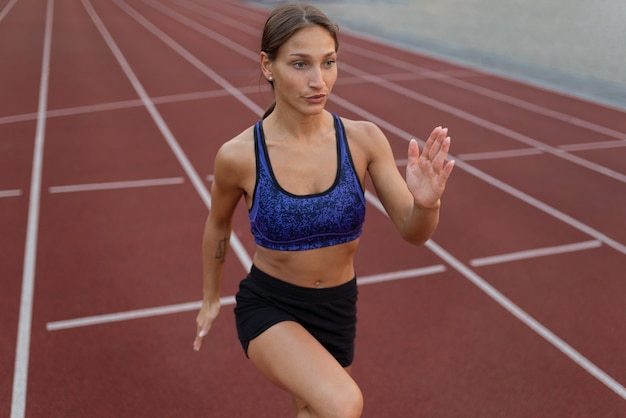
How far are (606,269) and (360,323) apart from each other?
2282 mm

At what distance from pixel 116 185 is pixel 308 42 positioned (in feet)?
17.2

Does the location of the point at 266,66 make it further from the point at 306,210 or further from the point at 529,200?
the point at 529,200

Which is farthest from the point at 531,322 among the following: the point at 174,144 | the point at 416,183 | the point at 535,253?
the point at 174,144

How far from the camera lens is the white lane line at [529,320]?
4145mm

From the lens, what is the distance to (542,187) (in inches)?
287

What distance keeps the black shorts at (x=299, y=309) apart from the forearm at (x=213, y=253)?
0.21 m

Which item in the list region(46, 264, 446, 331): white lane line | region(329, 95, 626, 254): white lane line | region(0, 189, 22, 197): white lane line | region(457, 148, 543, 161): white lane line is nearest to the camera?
region(46, 264, 446, 331): white lane line

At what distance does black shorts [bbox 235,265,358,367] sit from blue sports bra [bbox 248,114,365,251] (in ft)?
0.60

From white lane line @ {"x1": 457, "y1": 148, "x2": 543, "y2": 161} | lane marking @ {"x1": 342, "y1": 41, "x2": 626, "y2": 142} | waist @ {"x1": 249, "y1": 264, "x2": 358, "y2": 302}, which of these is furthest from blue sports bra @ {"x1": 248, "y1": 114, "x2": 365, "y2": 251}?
lane marking @ {"x1": 342, "y1": 41, "x2": 626, "y2": 142}

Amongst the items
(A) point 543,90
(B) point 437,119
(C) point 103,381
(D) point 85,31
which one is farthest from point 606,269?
(D) point 85,31

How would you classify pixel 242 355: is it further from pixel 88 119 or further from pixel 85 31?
pixel 85 31

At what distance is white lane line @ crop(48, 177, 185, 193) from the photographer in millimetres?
6926

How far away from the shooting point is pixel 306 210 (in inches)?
93.5

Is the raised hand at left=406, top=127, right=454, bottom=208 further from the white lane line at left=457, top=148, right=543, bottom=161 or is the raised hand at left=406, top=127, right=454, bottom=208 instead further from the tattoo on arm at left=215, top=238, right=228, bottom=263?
Answer: the white lane line at left=457, top=148, right=543, bottom=161
